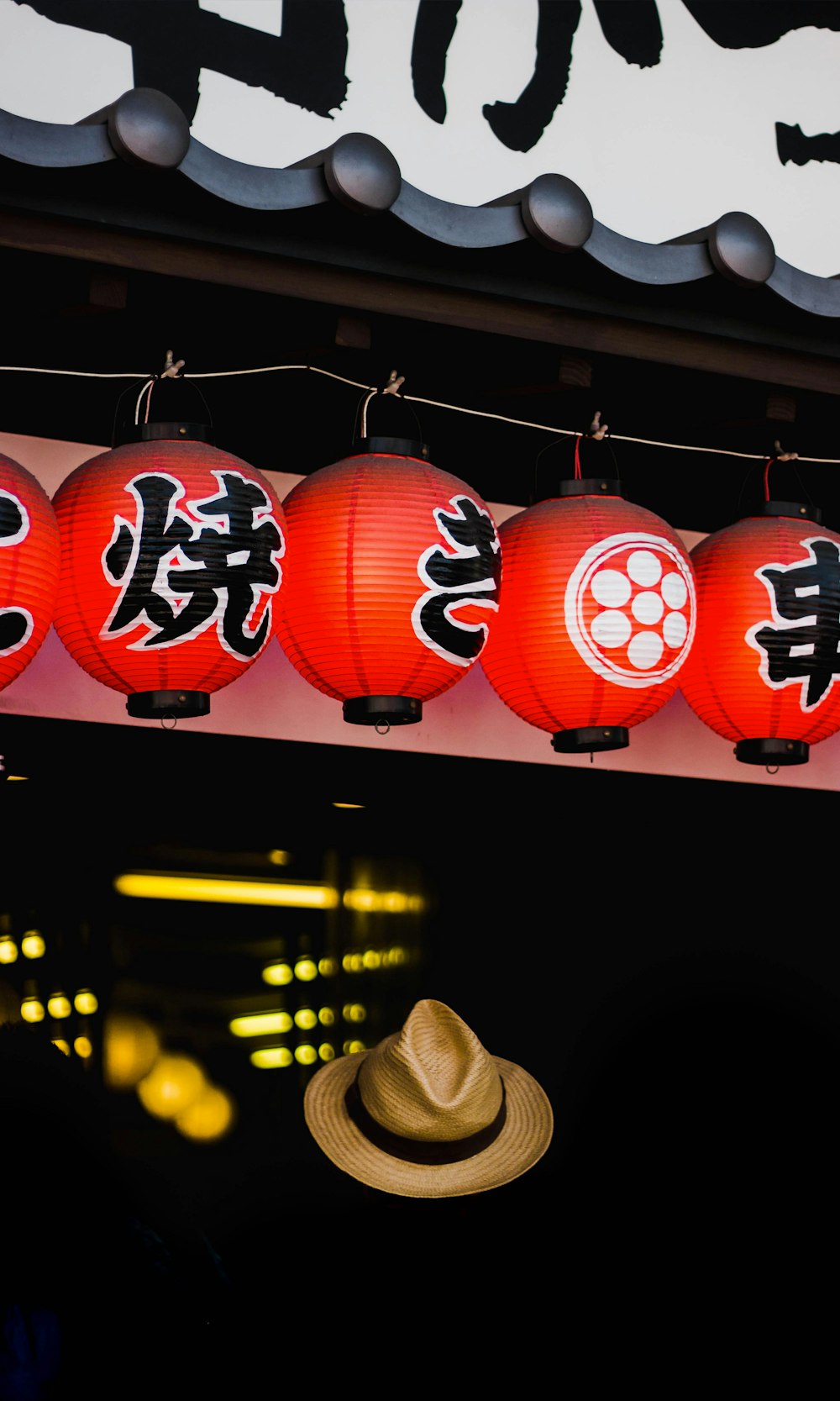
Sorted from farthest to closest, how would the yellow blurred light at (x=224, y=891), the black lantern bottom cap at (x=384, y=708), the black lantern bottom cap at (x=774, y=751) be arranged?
1. the yellow blurred light at (x=224, y=891)
2. the black lantern bottom cap at (x=774, y=751)
3. the black lantern bottom cap at (x=384, y=708)

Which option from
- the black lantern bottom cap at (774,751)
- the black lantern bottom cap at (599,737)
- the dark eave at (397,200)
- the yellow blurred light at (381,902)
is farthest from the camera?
the yellow blurred light at (381,902)

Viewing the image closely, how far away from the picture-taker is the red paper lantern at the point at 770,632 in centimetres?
474

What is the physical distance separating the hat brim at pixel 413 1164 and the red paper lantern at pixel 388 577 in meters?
1.63

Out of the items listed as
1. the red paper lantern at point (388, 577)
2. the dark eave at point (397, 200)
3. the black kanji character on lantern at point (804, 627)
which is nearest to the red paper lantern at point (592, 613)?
the red paper lantern at point (388, 577)

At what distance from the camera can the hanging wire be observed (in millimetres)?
4660

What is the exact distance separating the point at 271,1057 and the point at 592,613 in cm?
199

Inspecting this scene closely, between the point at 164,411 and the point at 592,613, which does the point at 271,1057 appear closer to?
the point at 592,613

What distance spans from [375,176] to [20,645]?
1.51m

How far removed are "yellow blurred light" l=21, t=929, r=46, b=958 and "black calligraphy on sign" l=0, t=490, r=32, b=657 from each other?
58.1 inches

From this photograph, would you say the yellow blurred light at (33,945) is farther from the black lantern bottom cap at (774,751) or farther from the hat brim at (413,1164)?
the black lantern bottom cap at (774,751)

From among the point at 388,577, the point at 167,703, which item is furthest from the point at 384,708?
the point at 167,703

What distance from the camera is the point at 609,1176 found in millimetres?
5676

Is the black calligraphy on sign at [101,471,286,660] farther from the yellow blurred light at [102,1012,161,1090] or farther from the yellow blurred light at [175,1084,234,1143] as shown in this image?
the yellow blurred light at [175,1084,234,1143]

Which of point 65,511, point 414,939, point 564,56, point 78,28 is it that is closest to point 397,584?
point 65,511
